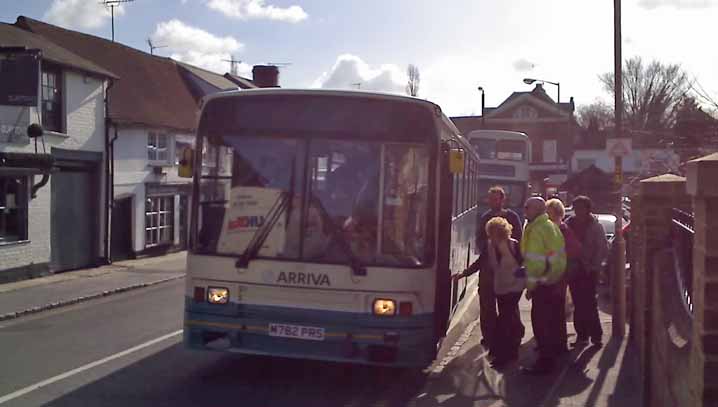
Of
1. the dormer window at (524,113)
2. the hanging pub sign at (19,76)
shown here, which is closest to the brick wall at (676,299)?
the hanging pub sign at (19,76)

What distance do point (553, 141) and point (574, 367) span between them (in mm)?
63099

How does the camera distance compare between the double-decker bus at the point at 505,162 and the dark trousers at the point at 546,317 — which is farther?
the double-decker bus at the point at 505,162

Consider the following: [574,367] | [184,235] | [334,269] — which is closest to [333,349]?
[334,269]

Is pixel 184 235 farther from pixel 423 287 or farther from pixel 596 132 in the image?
pixel 596 132

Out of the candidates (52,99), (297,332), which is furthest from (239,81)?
(297,332)

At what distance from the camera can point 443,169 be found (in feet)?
27.1

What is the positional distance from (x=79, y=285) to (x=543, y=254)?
12934mm

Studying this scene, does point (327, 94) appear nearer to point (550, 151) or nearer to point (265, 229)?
point (265, 229)

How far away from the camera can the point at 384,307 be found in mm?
7730

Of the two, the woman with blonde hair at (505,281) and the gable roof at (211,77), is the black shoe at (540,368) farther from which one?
the gable roof at (211,77)

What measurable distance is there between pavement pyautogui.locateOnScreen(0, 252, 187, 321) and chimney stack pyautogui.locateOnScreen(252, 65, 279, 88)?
19.2 metres

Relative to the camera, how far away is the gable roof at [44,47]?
1977 cm

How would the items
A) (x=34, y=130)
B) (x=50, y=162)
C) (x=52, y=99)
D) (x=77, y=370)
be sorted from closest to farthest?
(x=77, y=370), (x=34, y=130), (x=50, y=162), (x=52, y=99)

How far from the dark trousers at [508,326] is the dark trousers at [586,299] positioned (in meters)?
1.27
